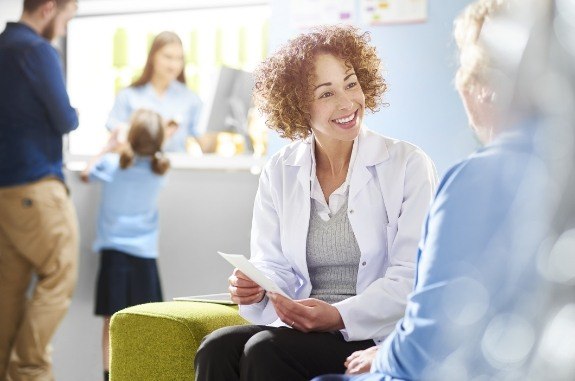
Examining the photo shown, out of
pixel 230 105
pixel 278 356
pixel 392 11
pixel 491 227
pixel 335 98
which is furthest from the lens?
pixel 230 105

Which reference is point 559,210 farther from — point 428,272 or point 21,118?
point 21,118

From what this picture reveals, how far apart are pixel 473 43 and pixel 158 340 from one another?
4.01 feet

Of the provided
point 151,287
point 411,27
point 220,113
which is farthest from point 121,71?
point 411,27

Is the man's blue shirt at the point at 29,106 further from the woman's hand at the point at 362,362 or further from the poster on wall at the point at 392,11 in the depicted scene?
the woman's hand at the point at 362,362

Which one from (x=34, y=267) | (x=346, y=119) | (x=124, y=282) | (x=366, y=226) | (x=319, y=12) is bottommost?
(x=124, y=282)

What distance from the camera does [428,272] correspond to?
109 centimetres

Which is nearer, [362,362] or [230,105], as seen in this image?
[362,362]

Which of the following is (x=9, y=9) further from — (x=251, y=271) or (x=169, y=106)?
(x=251, y=271)

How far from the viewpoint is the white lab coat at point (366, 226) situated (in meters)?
1.83

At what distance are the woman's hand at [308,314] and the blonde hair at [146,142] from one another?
2.22m

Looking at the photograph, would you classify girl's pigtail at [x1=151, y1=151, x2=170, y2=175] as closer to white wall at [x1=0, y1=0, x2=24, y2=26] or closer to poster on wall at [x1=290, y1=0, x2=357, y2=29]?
poster on wall at [x1=290, y1=0, x2=357, y2=29]

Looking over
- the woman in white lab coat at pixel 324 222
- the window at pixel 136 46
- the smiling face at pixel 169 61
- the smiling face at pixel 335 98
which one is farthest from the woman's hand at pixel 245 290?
the smiling face at pixel 169 61

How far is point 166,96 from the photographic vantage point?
14.2 feet

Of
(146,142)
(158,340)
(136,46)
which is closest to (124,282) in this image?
(146,142)
